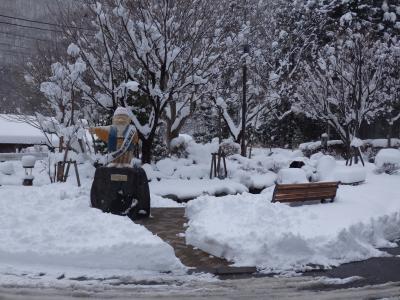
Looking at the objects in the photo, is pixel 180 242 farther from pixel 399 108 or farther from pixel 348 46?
pixel 399 108

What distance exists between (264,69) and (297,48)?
134 inches

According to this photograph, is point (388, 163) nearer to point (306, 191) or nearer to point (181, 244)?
point (306, 191)

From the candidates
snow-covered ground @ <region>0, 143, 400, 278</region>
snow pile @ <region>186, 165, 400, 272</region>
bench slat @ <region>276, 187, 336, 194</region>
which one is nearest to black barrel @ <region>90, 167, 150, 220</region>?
snow-covered ground @ <region>0, 143, 400, 278</region>

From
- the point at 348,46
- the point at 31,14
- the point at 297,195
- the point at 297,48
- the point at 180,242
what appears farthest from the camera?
the point at 297,48

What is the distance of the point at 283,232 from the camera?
7.89 m

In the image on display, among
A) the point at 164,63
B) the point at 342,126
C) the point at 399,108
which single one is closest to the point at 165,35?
the point at 164,63

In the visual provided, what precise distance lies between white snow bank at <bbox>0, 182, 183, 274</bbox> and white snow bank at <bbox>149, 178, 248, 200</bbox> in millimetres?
6159

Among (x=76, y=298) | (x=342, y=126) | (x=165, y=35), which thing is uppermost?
(x=165, y=35)

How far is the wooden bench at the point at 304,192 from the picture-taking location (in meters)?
11.2

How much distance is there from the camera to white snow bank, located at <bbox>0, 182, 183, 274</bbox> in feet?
23.4

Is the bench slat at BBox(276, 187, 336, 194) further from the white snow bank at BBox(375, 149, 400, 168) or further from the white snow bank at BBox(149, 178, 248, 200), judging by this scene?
the white snow bank at BBox(375, 149, 400, 168)

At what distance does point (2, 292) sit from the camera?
5879mm

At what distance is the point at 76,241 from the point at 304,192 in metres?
5.90

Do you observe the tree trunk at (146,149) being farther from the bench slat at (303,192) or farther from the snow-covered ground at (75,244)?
the snow-covered ground at (75,244)
